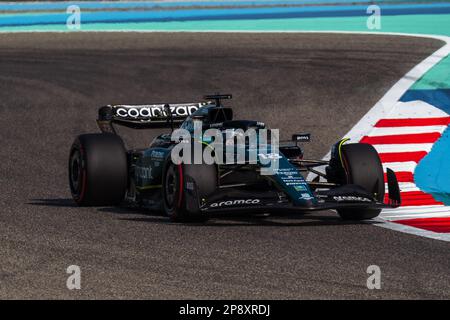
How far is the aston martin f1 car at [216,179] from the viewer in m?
10.3

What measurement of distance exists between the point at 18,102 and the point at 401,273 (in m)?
12.8

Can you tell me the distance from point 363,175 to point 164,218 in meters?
1.94

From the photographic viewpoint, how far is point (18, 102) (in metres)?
19.7

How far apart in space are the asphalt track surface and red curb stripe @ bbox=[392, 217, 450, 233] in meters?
0.46

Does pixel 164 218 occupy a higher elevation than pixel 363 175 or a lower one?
lower

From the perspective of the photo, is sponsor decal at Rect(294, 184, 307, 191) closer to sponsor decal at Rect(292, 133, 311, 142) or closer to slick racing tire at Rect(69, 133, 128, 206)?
sponsor decal at Rect(292, 133, 311, 142)

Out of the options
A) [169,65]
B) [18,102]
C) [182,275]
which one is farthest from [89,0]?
[182,275]

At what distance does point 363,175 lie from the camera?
434 inches

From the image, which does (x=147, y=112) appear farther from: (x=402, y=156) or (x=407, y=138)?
(x=407, y=138)

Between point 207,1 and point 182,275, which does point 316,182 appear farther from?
point 207,1

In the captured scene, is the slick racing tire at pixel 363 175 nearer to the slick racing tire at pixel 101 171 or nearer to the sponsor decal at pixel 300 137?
the sponsor decal at pixel 300 137

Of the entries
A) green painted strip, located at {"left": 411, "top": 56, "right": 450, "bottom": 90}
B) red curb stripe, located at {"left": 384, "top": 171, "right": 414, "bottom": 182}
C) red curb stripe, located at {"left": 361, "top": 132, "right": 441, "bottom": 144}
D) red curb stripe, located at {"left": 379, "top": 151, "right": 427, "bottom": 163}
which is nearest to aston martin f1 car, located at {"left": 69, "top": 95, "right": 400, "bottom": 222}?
red curb stripe, located at {"left": 384, "top": 171, "right": 414, "bottom": 182}

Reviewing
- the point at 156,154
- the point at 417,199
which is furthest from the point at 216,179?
the point at 417,199

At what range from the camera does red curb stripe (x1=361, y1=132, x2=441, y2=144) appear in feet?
50.4
